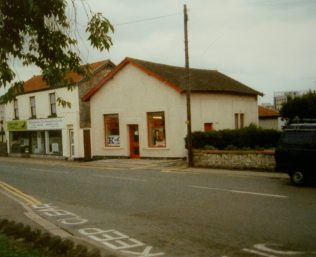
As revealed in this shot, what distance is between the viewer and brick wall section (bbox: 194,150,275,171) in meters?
19.8

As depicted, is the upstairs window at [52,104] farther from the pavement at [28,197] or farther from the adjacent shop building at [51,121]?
the pavement at [28,197]

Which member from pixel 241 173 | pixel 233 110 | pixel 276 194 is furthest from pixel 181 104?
pixel 276 194

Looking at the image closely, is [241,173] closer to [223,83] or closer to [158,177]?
[158,177]

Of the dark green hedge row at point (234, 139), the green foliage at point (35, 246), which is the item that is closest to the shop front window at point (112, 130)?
the dark green hedge row at point (234, 139)

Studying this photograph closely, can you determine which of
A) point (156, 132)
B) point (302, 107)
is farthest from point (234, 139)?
point (302, 107)

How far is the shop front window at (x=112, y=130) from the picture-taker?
100ft

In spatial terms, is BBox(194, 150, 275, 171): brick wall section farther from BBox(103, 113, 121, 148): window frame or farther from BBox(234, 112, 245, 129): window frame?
BBox(234, 112, 245, 129): window frame

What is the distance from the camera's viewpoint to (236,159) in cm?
2109

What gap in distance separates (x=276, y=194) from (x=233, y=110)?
62.6 feet

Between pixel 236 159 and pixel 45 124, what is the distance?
19555 mm

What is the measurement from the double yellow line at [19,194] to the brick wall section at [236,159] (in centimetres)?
993

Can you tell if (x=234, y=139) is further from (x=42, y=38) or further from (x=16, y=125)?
(x=16, y=125)

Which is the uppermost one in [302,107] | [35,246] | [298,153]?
[302,107]

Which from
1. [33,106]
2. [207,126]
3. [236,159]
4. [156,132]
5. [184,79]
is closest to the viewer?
[236,159]
